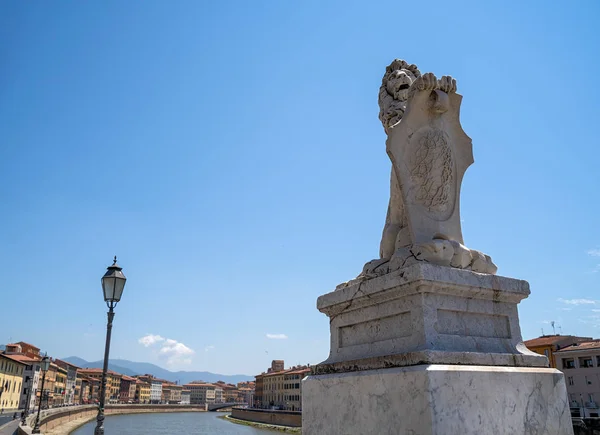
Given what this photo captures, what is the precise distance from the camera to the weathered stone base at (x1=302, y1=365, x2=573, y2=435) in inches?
126

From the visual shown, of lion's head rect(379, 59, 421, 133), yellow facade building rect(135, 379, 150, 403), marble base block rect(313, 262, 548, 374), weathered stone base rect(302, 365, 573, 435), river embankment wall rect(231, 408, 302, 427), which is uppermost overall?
lion's head rect(379, 59, 421, 133)

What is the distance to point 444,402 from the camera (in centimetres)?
319

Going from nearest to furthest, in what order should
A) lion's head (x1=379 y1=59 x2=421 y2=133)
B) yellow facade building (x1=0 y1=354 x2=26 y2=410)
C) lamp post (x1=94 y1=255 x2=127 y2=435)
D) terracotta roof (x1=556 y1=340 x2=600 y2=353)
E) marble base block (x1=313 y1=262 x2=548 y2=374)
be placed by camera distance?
marble base block (x1=313 y1=262 x2=548 y2=374), lion's head (x1=379 y1=59 x2=421 y2=133), lamp post (x1=94 y1=255 x2=127 y2=435), terracotta roof (x1=556 y1=340 x2=600 y2=353), yellow facade building (x1=0 y1=354 x2=26 y2=410)

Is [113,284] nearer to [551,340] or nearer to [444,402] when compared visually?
[444,402]

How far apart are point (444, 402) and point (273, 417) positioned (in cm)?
8142

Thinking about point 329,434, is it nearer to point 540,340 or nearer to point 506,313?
→ point 506,313

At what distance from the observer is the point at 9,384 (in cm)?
6331

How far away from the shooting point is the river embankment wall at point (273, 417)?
68.9 m

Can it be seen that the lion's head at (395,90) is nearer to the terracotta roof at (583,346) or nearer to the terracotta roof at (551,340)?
the terracotta roof at (583,346)

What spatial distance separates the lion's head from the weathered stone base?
2.57 metres

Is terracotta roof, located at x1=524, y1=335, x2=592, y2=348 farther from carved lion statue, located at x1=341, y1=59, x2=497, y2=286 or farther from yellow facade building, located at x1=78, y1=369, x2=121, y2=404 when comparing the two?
yellow facade building, located at x1=78, y1=369, x2=121, y2=404

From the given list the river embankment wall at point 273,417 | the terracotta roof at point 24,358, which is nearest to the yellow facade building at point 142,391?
the river embankment wall at point 273,417

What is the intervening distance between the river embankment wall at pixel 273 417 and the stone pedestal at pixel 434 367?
210ft

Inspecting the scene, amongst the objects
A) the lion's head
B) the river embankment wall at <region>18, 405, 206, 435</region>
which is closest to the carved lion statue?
the lion's head
